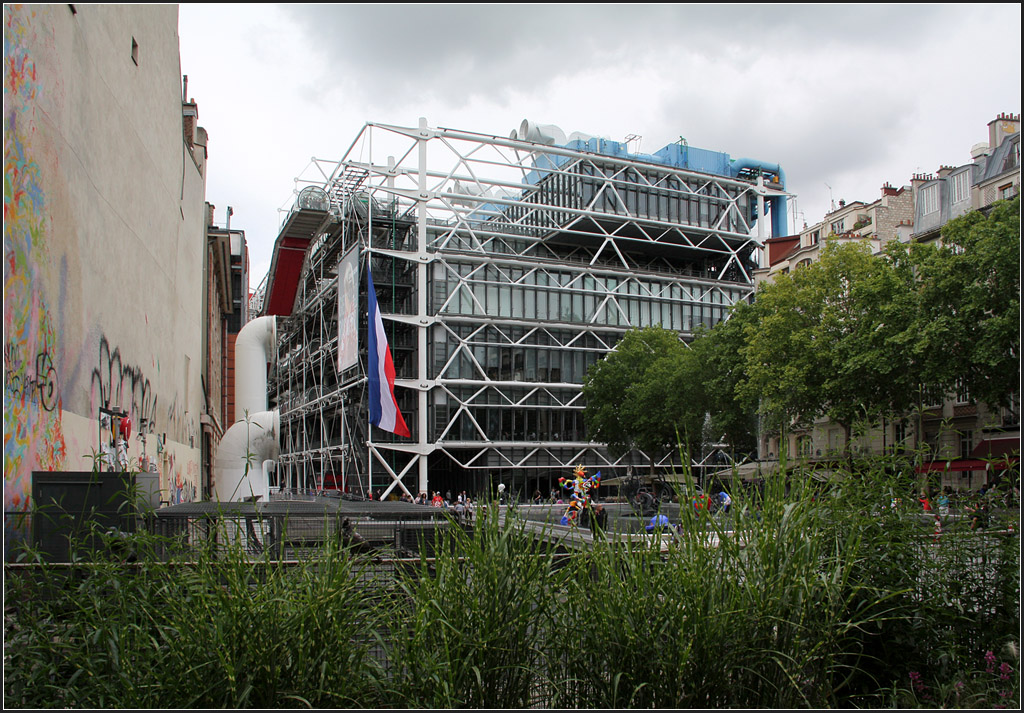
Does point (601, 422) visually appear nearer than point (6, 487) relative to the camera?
No

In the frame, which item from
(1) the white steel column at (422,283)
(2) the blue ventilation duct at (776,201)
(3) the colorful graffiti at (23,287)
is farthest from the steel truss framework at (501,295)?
(3) the colorful graffiti at (23,287)

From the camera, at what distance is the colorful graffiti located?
10773 millimetres

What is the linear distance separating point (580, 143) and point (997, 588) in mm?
65045

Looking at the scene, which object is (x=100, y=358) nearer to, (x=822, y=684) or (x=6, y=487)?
(x=6, y=487)

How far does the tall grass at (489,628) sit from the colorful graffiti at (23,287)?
5017 millimetres

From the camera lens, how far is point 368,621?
19.6 feet

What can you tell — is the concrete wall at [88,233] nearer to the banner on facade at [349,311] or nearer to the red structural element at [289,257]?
the banner on facade at [349,311]

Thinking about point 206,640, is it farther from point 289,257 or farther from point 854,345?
point 289,257

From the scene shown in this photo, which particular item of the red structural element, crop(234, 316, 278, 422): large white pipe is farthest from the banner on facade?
crop(234, 316, 278, 422): large white pipe

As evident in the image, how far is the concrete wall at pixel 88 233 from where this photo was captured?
37.2 feet

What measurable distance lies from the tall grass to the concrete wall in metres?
5.37

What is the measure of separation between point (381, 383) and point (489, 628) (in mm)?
43650

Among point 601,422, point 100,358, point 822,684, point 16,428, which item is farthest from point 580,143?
point 822,684

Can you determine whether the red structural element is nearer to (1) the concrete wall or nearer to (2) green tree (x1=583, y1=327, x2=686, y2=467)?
(2) green tree (x1=583, y1=327, x2=686, y2=467)
